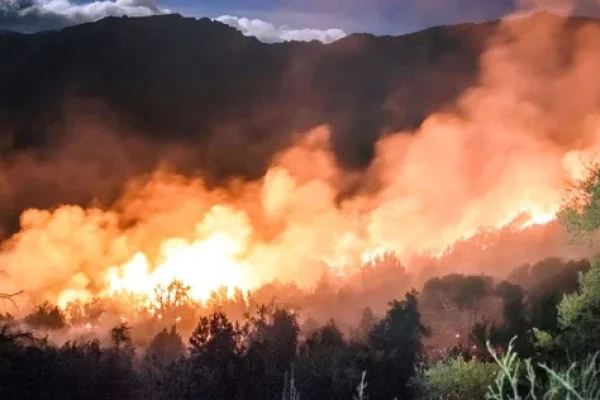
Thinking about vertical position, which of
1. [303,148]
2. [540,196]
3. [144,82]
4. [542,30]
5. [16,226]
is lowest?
[540,196]

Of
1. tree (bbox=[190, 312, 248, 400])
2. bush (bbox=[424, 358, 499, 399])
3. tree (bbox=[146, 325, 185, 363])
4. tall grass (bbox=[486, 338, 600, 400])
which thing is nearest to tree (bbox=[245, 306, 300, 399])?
tree (bbox=[190, 312, 248, 400])

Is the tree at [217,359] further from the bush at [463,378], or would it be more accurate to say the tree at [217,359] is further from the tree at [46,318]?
the tree at [46,318]

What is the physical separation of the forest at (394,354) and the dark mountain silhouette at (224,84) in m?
64.2

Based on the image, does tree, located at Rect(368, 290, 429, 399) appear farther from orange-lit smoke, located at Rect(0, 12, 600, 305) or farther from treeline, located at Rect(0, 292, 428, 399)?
orange-lit smoke, located at Rect(0, 12, 600, 305)

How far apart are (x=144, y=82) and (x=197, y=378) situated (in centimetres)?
12738

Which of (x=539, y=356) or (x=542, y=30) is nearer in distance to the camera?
(x=539, y=356)

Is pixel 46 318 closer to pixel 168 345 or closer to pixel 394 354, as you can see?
pixel 168 345

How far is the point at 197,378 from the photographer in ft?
114

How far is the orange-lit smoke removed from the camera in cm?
10906

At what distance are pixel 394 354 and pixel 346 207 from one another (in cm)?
8129

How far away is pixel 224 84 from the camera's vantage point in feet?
515

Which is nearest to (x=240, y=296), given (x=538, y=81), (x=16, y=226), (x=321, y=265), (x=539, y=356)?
(x=321, y=265)

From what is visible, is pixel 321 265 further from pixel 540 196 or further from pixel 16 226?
pixel 16 226

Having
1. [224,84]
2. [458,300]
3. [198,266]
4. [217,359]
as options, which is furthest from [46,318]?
[224,84]
